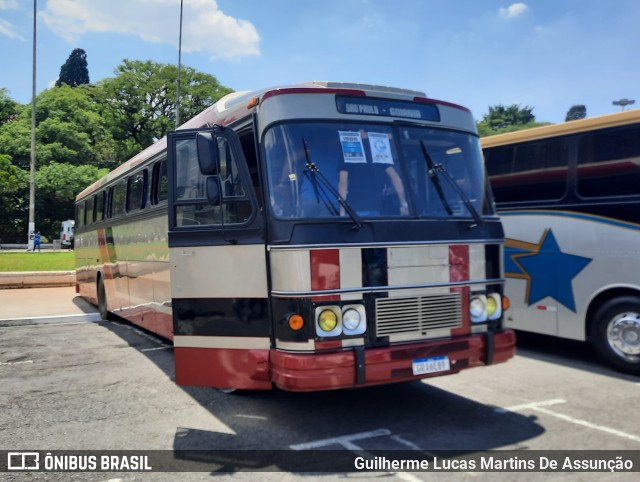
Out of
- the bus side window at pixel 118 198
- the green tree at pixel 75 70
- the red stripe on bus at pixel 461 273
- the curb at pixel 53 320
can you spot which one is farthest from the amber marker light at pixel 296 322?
the green tree at pixel 75 70

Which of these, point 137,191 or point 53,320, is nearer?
point 137,191

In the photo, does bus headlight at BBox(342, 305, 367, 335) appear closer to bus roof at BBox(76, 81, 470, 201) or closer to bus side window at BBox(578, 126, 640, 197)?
bus roof at BBox(76, 81, 470, 201)

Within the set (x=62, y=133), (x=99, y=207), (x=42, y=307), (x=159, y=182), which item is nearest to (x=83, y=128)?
(x=62, y=133)

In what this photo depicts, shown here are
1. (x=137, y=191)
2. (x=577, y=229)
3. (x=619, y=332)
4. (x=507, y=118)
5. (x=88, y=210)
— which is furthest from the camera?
(x=507, y=118)

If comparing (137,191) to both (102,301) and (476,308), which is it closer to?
(102,301)

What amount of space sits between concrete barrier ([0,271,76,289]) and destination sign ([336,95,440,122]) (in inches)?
650

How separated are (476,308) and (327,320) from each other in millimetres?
1612

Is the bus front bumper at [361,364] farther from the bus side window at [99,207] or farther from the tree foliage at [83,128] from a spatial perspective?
the tree foliage at [83,128]

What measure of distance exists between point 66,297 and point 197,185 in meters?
12.8

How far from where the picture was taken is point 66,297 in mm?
17156

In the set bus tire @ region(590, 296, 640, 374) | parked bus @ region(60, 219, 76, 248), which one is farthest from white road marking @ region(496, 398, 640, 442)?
parked bus @ region(60, 219, 76, 248)

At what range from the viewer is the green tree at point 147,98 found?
2132 inches

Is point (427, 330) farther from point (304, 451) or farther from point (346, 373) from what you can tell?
point (304, 451)

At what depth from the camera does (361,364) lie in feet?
16.5
